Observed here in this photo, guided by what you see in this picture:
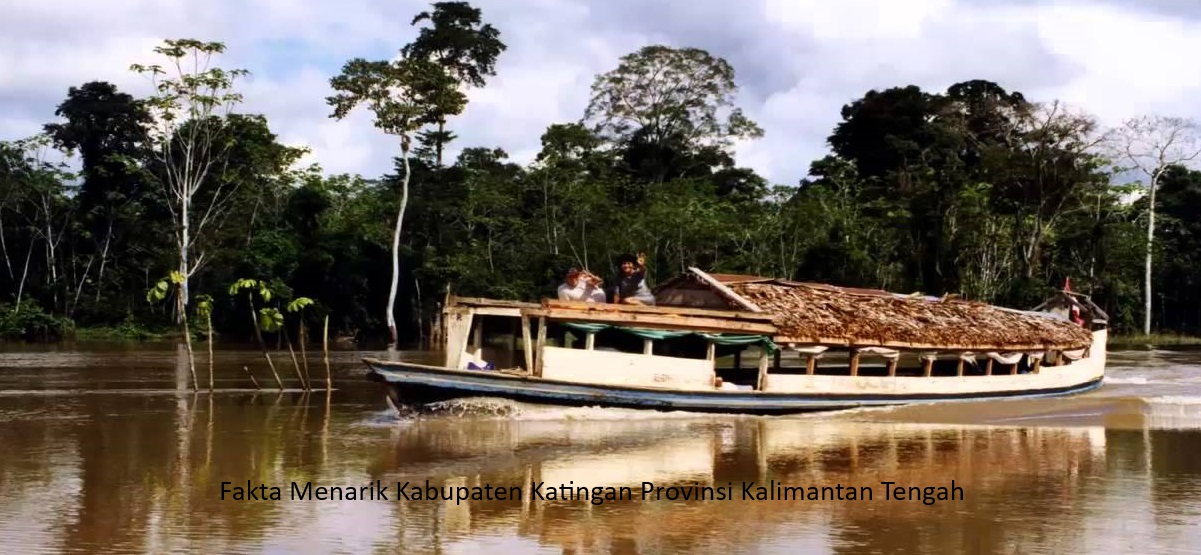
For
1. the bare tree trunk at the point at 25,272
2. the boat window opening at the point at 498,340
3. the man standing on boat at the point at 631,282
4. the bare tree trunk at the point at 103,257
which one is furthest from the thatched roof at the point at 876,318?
the bare tree trunk at the point at 25,272

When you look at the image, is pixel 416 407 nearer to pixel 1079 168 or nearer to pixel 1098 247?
pixel 1079 168

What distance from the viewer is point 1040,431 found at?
17734 mm

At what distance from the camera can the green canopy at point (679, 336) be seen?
17.2 metres

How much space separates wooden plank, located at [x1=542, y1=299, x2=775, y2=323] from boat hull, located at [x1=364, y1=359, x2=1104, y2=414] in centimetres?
104

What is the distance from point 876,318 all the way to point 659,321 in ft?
14.0

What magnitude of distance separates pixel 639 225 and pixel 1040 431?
24.2 m

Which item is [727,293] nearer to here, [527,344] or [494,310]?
[527,344]

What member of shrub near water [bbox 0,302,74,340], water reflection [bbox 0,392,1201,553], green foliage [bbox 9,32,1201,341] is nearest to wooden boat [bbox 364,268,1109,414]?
water reflection [bbox 0,392,1201,553]

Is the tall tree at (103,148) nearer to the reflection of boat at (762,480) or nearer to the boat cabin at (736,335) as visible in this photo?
the boat cabin at (736,335)

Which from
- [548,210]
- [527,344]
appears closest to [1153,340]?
[548,210]

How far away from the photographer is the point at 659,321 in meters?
17.3

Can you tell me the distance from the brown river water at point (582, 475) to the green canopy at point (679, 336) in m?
1.10

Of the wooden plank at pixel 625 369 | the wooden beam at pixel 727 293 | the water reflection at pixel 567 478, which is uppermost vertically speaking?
the wooden beam at pixel 727 293

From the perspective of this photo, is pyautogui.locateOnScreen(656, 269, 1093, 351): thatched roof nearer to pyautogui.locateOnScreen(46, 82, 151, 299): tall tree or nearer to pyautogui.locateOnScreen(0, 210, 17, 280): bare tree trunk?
pyautogui.locateOnScreen(46, 82, 151, 299): tall tree
